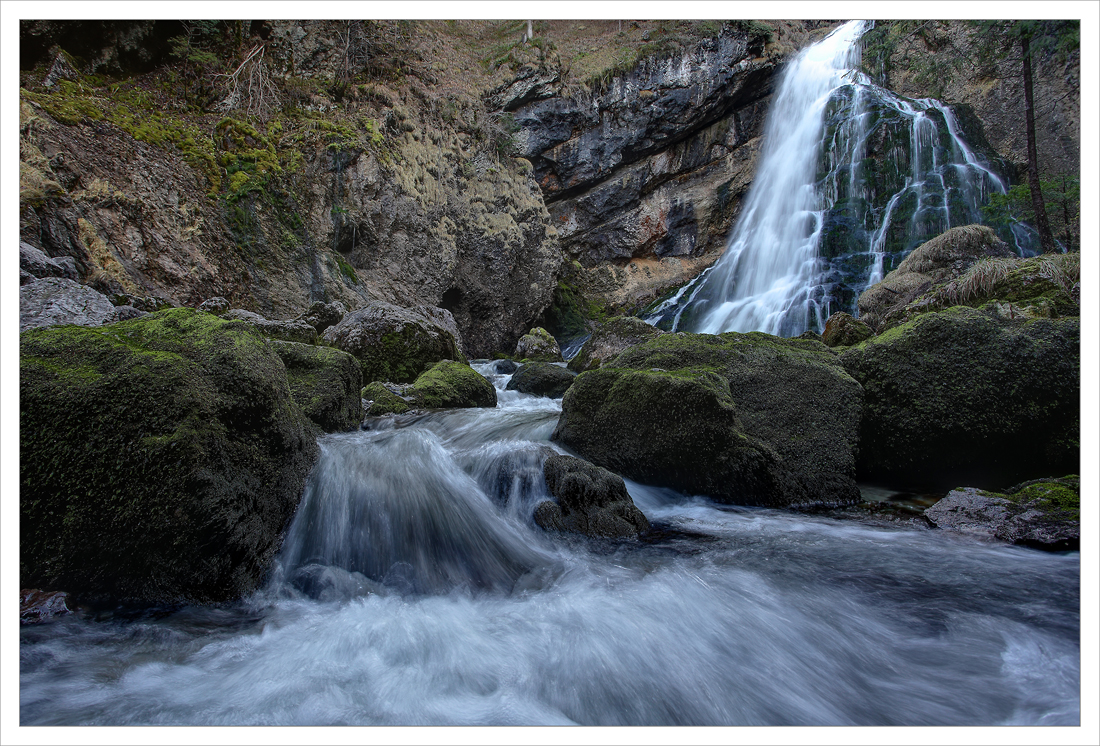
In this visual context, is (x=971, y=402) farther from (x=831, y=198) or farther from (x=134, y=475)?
(x=831, y=198)

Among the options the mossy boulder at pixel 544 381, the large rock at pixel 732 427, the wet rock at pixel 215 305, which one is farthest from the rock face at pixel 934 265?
the wet rock at pixel 215 305

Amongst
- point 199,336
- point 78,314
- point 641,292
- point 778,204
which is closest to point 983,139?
point 778,204

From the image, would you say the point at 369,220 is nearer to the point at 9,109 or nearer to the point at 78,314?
the point at 78,314

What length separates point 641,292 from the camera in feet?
70.3

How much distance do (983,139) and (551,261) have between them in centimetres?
1298

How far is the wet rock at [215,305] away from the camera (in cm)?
759

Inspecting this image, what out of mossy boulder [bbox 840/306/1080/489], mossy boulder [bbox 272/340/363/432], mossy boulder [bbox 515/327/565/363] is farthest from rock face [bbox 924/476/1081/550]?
mossy boulder [bbox 515/327/565/363]

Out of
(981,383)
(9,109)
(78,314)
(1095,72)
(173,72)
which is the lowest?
(981,383)

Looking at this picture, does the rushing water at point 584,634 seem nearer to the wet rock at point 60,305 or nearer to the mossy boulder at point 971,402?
the mossy boulder at point 971,402

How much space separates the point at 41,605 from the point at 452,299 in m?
12.6

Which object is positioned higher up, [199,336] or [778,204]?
[778,204]

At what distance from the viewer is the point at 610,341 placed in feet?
30.5

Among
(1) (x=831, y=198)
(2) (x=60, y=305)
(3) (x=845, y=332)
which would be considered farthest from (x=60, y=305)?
(1) (x=831, y=198)

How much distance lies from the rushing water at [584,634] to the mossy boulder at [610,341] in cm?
620
